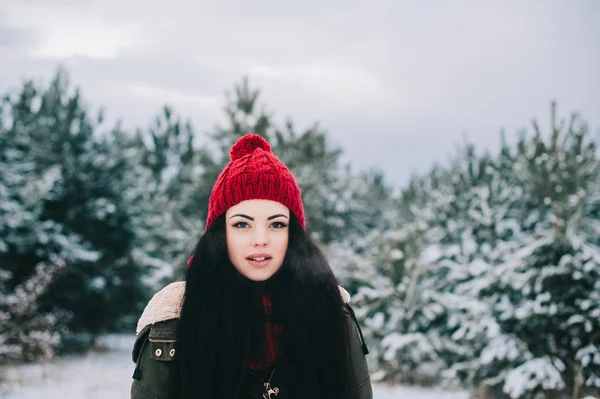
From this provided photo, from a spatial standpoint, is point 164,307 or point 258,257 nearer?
point 164,307

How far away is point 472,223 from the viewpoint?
11.1 meters

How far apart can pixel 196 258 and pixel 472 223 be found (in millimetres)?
9629

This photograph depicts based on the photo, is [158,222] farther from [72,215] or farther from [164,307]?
[164,307]

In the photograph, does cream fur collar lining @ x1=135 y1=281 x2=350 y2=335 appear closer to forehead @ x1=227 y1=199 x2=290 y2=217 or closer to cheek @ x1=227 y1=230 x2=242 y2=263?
cheek @ x1=227 y1=230 x2=242 y2=263

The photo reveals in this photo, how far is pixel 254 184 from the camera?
7.65ft

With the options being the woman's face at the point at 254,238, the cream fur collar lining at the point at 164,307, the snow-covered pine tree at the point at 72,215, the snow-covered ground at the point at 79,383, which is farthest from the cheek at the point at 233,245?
the snow-covered pine tree at the point at 72,215

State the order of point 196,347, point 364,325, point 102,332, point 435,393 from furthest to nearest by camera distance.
→ point 102,332 < point 364,325 < point 435,393 < point 196,347

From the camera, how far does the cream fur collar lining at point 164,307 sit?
215 centimetres

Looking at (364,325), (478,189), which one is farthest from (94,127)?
(478,189)

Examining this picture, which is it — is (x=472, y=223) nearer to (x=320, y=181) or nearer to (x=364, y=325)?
(x=364, y=325)

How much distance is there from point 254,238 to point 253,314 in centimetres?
33

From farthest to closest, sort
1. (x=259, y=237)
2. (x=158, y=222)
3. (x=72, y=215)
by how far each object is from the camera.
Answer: (x=158, y=222) → (x=72, y=215) → (x=259, y=237)

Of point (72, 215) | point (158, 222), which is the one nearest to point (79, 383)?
point (72, 215)

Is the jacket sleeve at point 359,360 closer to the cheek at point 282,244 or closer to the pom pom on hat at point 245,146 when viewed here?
the cheek at point 282,244
